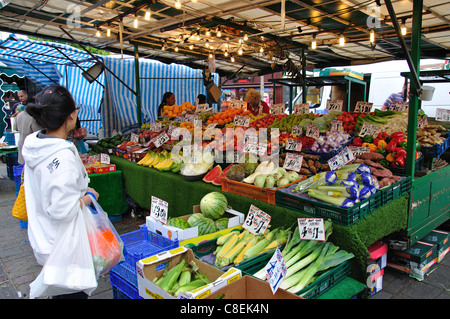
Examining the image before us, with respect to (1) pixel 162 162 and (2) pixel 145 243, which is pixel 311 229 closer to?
(2) pixel 145 243

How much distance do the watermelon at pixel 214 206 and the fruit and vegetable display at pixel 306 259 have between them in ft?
2.78

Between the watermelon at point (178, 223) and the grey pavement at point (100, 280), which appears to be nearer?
the watermelon at point (178, 223)

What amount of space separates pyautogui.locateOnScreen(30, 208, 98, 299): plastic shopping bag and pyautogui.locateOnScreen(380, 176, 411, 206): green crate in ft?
8.14

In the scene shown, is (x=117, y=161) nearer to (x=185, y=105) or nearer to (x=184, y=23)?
(x=185, y=105)

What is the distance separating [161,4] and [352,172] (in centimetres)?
409

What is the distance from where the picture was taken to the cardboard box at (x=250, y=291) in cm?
193

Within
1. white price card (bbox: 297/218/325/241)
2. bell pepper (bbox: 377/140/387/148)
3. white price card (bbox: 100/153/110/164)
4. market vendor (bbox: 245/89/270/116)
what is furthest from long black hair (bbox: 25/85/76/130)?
market vendor (bbox: 245/89/270/116)

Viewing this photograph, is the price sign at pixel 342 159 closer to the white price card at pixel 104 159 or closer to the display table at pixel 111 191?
the display table at pixel 111 191

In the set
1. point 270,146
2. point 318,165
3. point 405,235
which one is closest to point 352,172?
point 318,165

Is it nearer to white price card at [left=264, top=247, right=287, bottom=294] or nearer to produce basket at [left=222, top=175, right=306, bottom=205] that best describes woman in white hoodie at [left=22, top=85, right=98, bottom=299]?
white price card at [left=264, top=247, right=287, bottom=294]

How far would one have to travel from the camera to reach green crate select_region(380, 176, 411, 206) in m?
2.94

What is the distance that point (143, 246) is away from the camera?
294 centimetres

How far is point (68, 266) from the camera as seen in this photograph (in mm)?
1885

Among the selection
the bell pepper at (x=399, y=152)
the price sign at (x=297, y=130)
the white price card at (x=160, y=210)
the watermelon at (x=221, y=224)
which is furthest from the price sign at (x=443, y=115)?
the white price card at (x=160, y=210)
